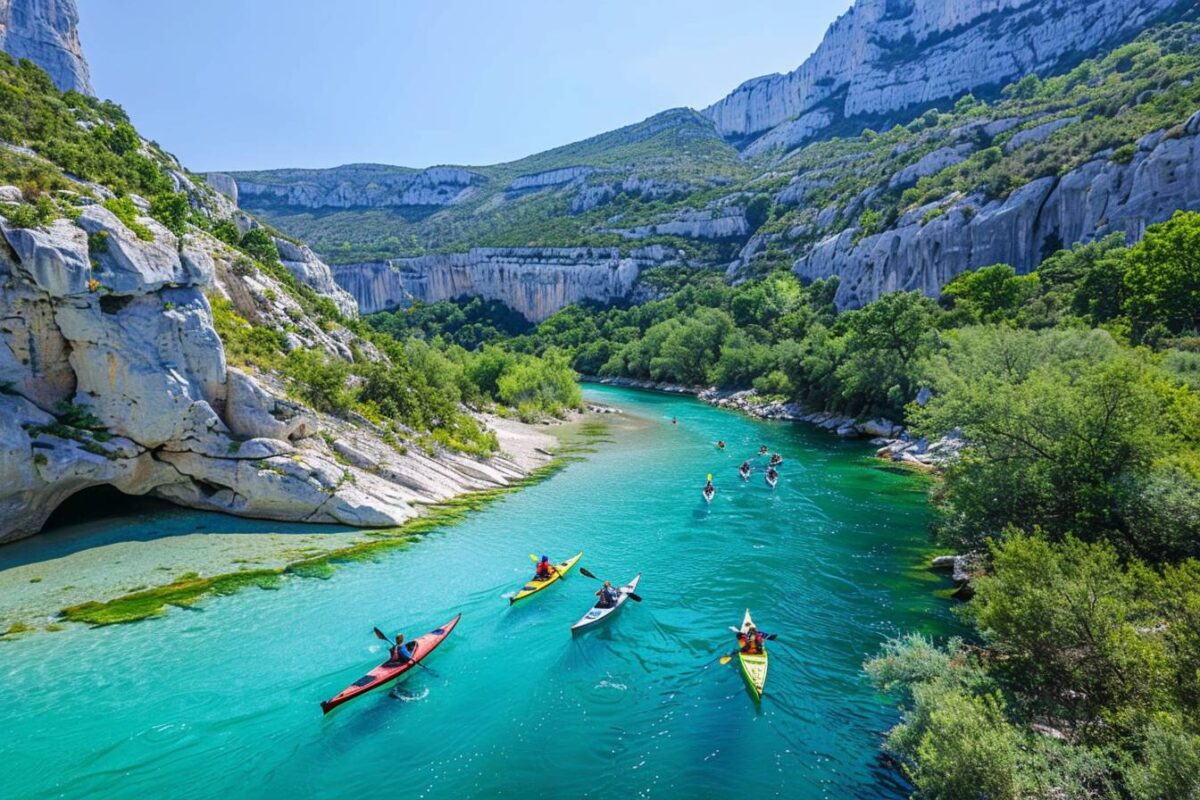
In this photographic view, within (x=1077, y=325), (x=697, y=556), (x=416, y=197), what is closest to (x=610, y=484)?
(x=697, y=556)

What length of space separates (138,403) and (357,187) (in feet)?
556

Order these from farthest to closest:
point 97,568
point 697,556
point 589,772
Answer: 1. point 697,556
2. point 97,568
3. point 589,772

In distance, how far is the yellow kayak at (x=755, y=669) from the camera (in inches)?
484

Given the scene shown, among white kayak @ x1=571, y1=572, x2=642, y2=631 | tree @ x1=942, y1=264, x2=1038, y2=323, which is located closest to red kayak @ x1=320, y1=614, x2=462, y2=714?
white kayak @ x1=571, y1=572, x2=642, y2=631

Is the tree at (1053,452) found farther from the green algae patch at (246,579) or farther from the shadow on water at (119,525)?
the shadow on water at (119,525)

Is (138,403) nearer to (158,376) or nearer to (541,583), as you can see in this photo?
(158,376)

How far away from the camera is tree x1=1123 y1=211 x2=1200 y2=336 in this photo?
3077cm

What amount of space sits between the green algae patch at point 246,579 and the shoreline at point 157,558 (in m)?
0.03

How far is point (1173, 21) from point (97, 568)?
13565 centimetres

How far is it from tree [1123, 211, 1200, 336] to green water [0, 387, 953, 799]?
75.5 feet

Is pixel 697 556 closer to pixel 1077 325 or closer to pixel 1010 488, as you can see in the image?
pixel 1010 488

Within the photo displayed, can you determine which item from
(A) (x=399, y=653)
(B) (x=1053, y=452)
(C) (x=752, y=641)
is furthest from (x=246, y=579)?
(B) (x=1053, y=452)

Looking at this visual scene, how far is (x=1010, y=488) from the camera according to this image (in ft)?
49.0

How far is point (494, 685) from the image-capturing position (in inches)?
500
